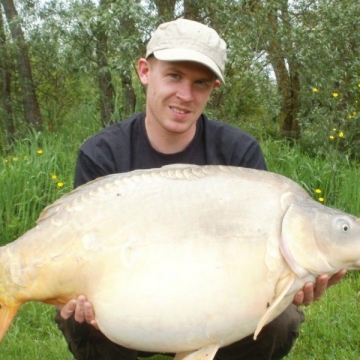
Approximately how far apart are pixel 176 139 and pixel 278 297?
31.0 inches

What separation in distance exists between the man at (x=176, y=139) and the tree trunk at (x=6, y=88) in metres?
3.68

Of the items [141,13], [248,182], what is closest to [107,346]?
[248,182]

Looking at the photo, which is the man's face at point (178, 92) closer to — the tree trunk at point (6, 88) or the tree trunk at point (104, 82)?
the tree trunk at point (104, 82)

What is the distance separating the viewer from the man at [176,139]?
7.04 ft

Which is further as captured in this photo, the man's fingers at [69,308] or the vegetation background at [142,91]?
the vegetation background at [142,91]

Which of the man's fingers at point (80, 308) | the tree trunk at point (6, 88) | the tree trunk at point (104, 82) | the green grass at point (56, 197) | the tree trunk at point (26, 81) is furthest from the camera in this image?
the tree trunk at point (6, 88)

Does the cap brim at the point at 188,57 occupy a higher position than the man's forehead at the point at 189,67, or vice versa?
the cap brim at the point at 188,57

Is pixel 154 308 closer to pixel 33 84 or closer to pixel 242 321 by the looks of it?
pixel 242 321

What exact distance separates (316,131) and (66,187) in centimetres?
225

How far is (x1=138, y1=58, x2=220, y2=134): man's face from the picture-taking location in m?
2.15

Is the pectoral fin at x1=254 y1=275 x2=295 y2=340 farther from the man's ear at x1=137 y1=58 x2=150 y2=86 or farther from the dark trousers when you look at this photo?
the man's ear at x1=137 y1=58 x2=150 y2=86

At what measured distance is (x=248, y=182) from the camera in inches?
67.9

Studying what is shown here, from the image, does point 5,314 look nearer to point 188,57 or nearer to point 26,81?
point 188,57

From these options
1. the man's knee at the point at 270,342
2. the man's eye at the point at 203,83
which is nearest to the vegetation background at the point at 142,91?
the man's knee at the point at 270,342
